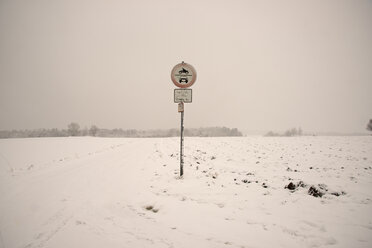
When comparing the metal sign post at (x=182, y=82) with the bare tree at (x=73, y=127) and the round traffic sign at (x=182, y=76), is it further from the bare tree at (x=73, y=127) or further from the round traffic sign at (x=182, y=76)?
the bare tree at (x=73, y=127)

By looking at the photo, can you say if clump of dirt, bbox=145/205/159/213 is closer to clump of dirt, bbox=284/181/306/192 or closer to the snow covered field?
the snow covered field

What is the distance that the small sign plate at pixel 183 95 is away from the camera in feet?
21.1

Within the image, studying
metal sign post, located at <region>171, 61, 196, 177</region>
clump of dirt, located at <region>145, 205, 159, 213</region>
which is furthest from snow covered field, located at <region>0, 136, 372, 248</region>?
metal sign post, located at <region>171, 61, 196, 177</region>

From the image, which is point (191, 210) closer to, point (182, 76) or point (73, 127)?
point (182, 76)

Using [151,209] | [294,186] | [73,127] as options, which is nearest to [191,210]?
[151,209]

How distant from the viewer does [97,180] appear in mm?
6254

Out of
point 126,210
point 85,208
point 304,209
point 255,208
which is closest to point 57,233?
point 85,208

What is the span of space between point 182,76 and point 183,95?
0.72m

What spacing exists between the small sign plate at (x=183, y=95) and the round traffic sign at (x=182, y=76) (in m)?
0.20

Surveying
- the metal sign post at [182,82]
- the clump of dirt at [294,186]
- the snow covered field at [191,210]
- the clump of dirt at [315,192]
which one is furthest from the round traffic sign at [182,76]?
the clump of dirt at [315,192]

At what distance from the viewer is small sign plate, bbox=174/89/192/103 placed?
21.1 ft

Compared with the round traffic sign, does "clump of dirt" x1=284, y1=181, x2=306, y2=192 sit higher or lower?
lower

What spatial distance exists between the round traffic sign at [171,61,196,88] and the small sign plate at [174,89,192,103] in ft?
0.67

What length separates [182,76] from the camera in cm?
658
